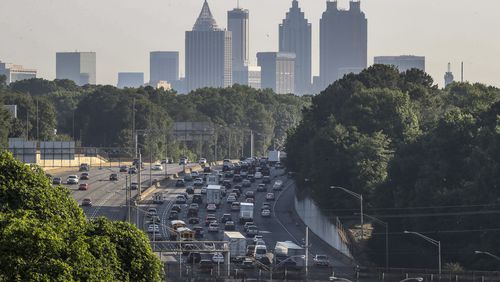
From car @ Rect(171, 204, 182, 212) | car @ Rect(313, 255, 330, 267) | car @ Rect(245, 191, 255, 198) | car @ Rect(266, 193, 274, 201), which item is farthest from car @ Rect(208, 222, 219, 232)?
car @ Rect(266, 193, 274, 201)

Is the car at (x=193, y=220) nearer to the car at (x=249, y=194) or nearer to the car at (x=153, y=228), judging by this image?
the car at (x=153, y=228)

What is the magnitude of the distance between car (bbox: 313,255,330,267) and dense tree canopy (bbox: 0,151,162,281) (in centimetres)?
5582

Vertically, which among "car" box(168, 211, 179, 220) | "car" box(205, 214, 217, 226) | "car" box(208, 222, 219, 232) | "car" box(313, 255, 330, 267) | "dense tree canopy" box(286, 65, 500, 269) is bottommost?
"car" box(313, 255, 330, 267)

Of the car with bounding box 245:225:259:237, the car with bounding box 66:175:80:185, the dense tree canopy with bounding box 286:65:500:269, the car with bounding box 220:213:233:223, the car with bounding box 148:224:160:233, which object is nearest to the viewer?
the dense tree canopy with bounding box 286:65:500:269

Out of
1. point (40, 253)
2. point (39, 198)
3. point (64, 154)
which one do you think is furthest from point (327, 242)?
point (40, 253)

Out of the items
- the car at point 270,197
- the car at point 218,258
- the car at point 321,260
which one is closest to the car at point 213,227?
the car at point 218,258

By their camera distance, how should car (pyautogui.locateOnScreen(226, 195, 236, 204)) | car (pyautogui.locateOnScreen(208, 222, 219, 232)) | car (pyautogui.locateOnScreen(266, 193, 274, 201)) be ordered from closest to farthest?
car (pyautogui.locateOnScreen(208, 222, 219, 232)) < car (pyautogui.locateOnScreen(226, 195, 236, 204)) < car (pyautogui.locateOnScreen(266, 193, 274, 201))

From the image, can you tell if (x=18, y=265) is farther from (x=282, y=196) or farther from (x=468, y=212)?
(x=282, y=196)

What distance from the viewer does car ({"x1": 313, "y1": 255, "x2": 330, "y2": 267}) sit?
123438mm

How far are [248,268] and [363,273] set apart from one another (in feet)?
35.2

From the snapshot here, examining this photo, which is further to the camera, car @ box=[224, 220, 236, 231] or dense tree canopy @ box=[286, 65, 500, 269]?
car @ box=[224, 220, 236, 231]

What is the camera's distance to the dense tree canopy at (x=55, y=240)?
5028 cm

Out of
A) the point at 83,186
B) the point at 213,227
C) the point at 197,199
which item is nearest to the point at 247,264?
the point at 213,227

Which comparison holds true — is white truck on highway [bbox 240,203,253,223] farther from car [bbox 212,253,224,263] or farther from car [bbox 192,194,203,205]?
car [bbox 212,253,224,263]
